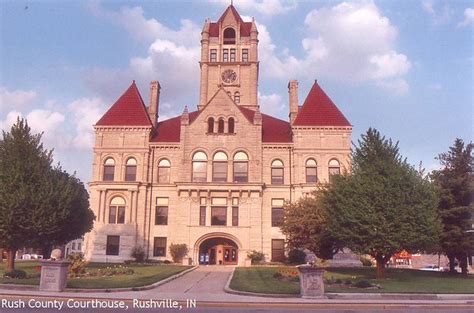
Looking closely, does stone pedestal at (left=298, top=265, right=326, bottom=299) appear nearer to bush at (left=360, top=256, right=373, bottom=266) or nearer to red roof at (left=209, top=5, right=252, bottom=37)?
bush at (left=360, top=256, right=373, bottom=266)

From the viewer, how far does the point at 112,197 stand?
54.5 meters

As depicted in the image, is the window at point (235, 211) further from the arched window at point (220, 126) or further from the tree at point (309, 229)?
the tree at point (309, 229)

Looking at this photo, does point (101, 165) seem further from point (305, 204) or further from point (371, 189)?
point (371, 189)

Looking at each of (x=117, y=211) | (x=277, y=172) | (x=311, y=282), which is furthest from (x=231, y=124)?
(x=311, y=282)

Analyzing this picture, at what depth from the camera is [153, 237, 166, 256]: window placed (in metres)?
53.2

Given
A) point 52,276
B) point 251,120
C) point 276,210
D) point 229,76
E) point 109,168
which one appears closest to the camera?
point 52,276

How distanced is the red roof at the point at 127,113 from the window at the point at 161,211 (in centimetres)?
919

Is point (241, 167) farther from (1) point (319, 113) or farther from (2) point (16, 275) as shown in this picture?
(2) point (16, 275)

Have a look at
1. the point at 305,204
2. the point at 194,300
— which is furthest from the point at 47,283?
the point at 305,204

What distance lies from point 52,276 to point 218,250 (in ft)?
111

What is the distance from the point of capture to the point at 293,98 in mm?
60031

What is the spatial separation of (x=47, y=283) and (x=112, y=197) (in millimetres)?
34088

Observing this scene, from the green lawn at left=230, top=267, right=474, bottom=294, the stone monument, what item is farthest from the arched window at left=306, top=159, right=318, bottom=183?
the stone monument

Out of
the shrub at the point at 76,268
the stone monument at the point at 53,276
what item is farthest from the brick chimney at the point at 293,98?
the stone monument at the point at 53,276
